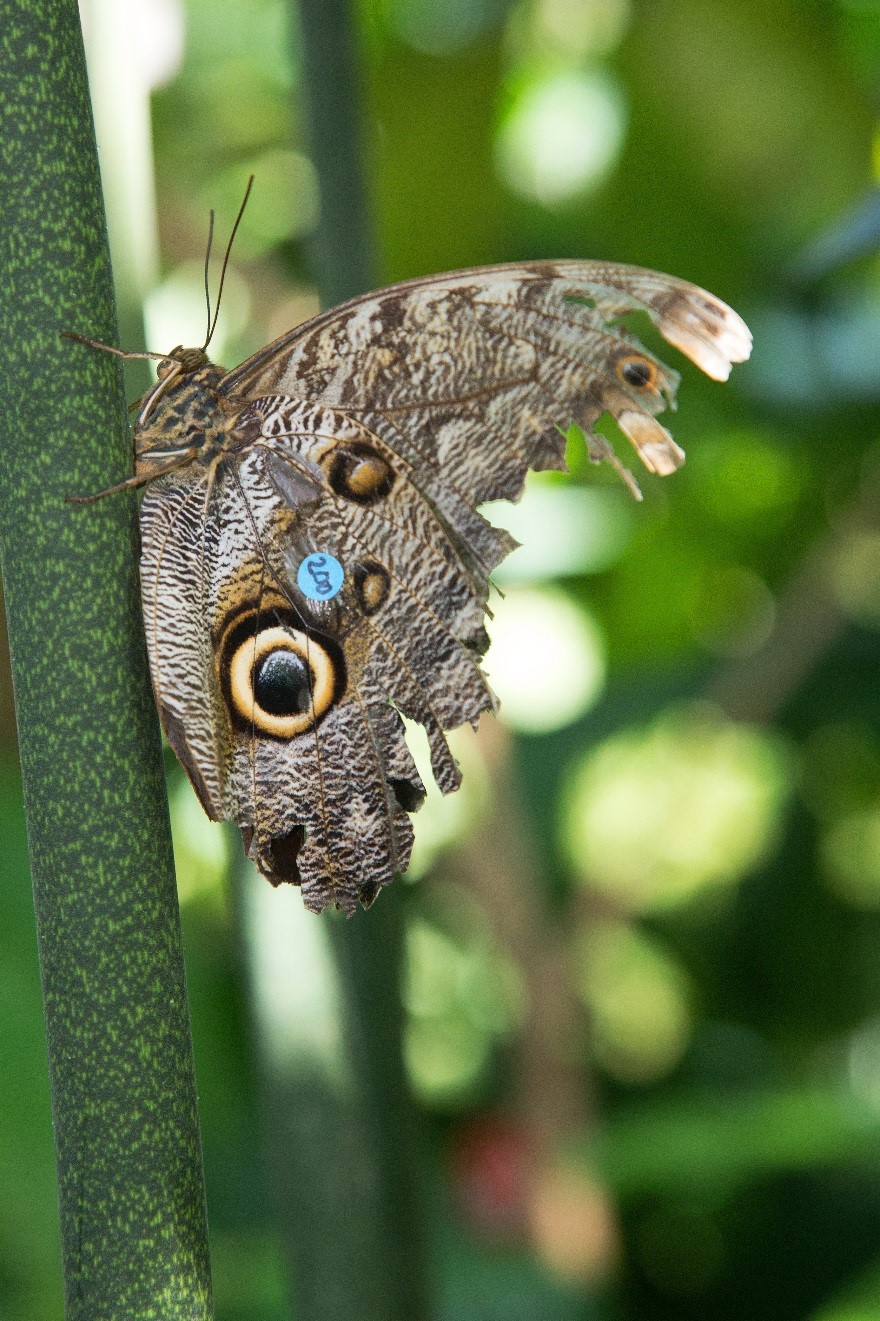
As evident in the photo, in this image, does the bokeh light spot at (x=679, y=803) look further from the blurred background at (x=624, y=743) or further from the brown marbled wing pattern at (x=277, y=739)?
the brown marbled wing pattern at (x=277, y=739)

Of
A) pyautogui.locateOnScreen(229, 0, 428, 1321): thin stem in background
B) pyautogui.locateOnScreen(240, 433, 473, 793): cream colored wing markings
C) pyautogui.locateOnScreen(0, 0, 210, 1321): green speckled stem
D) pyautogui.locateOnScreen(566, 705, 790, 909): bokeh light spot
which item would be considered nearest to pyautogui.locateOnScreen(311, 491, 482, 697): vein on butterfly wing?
pyautogui.locateOnScreen(240, 433, 473, 793): cream colored wing markings

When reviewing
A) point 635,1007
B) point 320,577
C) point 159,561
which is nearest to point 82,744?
point 159,561

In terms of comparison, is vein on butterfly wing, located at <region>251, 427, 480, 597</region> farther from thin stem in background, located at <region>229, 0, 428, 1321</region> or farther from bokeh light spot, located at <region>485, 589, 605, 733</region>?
bokeh light spot, located at <region>485, 589, 605, 733</region>

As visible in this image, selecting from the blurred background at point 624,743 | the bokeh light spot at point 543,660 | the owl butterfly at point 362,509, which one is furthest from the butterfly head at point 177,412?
the bokeh light spot at point 543,660

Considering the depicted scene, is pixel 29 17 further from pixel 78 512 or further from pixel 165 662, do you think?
pixel 165 662

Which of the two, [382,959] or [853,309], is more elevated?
[853,309]

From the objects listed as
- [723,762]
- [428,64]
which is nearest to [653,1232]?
[723,762]
